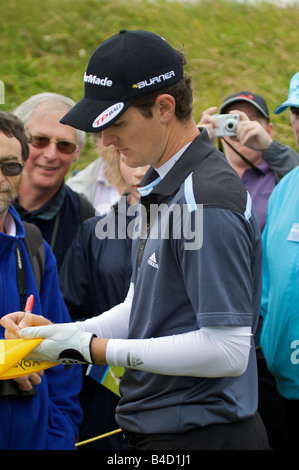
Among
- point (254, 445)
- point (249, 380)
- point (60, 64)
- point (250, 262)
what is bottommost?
point (254, 445)

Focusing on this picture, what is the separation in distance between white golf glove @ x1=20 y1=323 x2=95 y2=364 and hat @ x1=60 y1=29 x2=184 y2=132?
0.71 m

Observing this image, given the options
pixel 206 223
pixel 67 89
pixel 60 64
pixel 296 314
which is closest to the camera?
pixel 206 223

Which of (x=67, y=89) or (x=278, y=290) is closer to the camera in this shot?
(x=278, y=290)

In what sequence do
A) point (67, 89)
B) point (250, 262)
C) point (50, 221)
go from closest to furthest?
point (250, 262)
point (50, 221)
point (67, 89)

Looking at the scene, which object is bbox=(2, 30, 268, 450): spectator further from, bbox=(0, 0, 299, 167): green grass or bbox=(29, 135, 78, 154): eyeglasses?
bbox=(0, 0, 299, 167): green grass

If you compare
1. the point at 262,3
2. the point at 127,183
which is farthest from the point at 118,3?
the point at 127,183

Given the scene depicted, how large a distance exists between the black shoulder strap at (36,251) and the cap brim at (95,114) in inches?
38.3

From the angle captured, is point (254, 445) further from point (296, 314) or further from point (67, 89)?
point (67, 89)

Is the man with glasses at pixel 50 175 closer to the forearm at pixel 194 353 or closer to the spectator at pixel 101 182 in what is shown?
the spectator at pixel 101 182

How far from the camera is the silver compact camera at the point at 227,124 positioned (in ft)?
12.6

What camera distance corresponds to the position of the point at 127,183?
387 cm

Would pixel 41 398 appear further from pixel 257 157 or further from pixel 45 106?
pixel 257 157

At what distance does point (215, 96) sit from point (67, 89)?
2.44 metres

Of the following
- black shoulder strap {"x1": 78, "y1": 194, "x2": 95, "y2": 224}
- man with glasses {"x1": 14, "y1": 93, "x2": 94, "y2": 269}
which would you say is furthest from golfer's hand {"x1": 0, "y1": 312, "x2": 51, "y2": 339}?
black shoulder strap {"x1": 78, "y1": 194, "x2": 95, "y2": 224}
